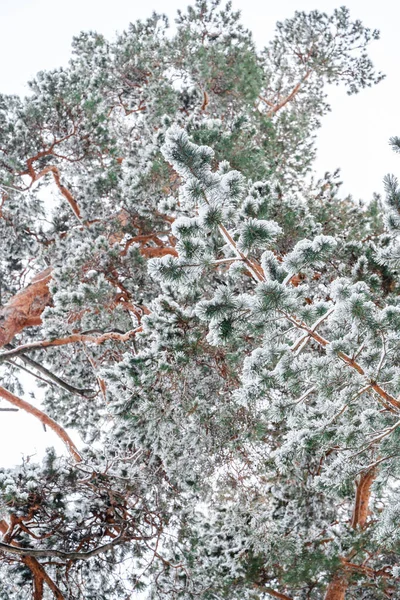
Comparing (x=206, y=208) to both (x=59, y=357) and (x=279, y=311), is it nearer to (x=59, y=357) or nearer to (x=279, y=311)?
(x=279, y=311)

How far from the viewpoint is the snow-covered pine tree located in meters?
3.11

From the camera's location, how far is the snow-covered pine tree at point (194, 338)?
3.11 m

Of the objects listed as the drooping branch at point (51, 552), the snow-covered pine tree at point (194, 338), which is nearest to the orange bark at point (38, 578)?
the snow-covered pine tree at point (194, 338)

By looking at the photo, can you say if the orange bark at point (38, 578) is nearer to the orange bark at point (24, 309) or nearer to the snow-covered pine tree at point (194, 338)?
the snow-covered pine tree at point (194, 338)

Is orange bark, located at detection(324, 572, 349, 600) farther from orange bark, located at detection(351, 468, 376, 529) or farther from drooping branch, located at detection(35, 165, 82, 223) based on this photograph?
drooping branch, located at detection(35, 165, 82, 223)

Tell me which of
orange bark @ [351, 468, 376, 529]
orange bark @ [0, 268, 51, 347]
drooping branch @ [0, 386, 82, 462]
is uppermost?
orange bark @ [0, 268, 51, 347]

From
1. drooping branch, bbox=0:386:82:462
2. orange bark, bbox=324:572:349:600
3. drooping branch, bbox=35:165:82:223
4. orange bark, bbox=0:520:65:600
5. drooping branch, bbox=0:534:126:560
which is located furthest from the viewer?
drooping branch, bbox=35:165:82:223

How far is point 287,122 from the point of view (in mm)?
9039

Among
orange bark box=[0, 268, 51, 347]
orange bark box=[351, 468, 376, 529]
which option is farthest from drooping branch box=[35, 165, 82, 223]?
orange bark box=[351, 468, 376, 529]

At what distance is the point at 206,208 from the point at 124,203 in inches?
142

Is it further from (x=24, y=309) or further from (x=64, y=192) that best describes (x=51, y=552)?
(x=64, y=192)

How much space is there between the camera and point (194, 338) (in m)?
4.33

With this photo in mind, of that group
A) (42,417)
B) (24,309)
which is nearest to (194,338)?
(42,417)

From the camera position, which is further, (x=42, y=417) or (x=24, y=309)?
(x=24, y=309)
